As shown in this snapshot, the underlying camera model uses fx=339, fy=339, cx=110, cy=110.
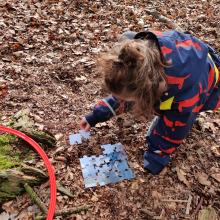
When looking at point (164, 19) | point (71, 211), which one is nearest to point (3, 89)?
point (71, 211)

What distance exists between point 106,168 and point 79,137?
0.45 meters

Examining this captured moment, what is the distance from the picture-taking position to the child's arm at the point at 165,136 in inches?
110

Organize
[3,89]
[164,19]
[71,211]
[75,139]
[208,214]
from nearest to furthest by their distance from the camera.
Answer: [71,211] → [208,214] → [75,139] → [3,89] → [164,19]

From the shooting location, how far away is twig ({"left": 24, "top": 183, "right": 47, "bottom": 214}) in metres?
2.80

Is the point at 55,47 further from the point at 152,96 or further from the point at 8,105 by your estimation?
the point at 152,96

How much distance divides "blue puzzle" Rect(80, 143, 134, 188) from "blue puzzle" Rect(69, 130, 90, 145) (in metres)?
0.21

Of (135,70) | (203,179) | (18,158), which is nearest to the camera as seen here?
(135,70)

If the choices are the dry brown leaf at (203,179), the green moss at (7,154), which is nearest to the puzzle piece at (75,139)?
the green moss at (7,154)

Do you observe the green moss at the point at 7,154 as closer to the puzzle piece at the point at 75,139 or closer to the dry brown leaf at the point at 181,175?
the puzzle piece at the point at 75,139

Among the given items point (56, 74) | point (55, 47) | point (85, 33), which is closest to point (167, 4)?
point (85, 33)

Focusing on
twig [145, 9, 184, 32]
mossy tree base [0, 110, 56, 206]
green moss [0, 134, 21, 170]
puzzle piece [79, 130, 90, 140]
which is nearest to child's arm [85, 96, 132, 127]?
puzzle piece [79, 130, 90, 140]

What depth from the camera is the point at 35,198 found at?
9.25ft

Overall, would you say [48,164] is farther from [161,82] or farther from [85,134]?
[161,82]

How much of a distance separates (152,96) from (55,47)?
8.51ft
